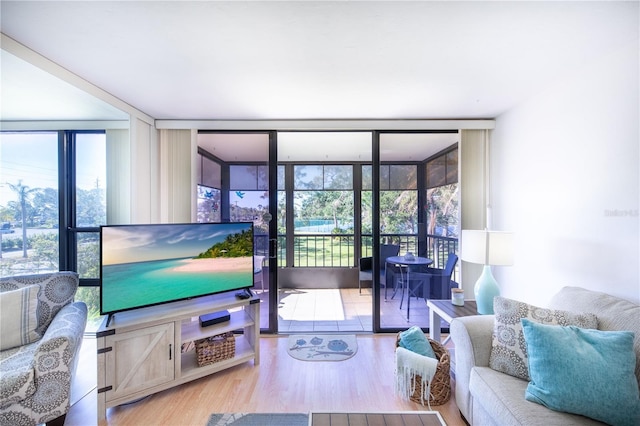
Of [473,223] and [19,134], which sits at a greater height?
[19,134]

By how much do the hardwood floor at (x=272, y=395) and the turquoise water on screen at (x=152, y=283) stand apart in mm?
736

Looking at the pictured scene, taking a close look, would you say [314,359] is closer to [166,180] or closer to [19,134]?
[166,180]

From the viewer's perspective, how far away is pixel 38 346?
1.56m

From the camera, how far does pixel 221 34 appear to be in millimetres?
1486

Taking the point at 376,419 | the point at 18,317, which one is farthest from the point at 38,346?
the point at 376,419

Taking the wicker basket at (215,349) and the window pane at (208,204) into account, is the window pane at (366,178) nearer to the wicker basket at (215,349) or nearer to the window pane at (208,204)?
the window pane at (208,204)

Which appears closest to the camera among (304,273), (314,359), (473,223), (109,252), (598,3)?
(598,3)

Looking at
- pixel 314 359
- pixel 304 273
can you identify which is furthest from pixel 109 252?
pixel 304 273

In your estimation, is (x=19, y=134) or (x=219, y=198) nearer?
(x=19, y=134)

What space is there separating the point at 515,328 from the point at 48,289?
3.32 meters

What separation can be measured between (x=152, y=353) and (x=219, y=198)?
5.46 ft

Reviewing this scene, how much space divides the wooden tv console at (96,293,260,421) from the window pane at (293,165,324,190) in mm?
2933

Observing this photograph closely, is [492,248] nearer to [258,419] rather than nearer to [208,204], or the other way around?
[258,419]

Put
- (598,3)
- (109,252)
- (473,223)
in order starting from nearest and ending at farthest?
1. (598,3)
2. (109,252)
3. (473,223)
